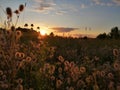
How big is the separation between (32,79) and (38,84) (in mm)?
543

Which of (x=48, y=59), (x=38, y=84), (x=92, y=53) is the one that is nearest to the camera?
(x=38, y=84)

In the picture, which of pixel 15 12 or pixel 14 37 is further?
pixel 15 12

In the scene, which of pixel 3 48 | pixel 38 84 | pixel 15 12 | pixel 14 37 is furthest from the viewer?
pixel 3 48


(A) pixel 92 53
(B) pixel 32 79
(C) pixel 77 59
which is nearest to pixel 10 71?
(B) pixel 32 79

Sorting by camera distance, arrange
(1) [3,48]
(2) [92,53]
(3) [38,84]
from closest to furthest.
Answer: (3) [38,84]
(1) [3,48]
(2) [92,53]

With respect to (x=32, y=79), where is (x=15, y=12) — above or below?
above


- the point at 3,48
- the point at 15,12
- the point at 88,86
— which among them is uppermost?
the point at 15,12

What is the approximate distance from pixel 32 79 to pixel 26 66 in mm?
1078

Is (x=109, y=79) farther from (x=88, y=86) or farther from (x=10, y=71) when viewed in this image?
(x=10, y=71)

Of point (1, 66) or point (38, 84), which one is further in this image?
point (1, 66)

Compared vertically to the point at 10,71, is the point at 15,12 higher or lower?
higher

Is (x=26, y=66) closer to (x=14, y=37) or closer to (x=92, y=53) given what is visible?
(x=14, y=37)

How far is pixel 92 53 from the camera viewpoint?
12.2 meters

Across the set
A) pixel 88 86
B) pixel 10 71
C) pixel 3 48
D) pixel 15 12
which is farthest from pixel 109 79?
pixel 3 48
